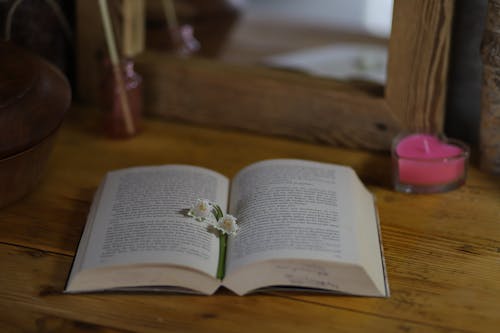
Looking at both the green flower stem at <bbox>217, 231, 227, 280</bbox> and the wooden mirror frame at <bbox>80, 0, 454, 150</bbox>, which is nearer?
the green flower stem at <bbox>217, 231, 227, 280</bbox>

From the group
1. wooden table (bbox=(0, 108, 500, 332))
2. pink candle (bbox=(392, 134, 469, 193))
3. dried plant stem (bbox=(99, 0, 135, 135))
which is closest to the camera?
wooden table (bbox=(0, 108, 500, 332))

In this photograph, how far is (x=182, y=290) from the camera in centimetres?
95

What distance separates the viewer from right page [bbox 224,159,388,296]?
926 millimetres

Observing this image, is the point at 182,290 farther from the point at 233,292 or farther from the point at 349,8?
the point at 349,8

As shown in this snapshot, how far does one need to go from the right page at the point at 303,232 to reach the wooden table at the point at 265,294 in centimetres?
3

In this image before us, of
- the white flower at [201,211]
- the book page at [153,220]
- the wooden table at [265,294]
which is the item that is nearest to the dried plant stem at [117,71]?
the wooden table at [265,294]

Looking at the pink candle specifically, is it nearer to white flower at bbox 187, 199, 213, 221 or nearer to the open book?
the open book

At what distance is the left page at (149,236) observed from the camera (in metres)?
0.93

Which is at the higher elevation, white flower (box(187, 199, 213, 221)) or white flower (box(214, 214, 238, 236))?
white flower (box(187, 199, 213, 221))

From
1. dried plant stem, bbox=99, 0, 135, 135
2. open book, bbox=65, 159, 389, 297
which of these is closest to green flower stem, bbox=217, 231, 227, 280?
open book, bbox=65, 159, 389, 297

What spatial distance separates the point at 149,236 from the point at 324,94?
0.47 metres

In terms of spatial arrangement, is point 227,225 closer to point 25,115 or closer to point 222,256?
point 222,256

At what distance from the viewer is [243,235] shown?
3.22 ft

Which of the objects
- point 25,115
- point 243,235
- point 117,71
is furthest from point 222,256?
point 117,71
